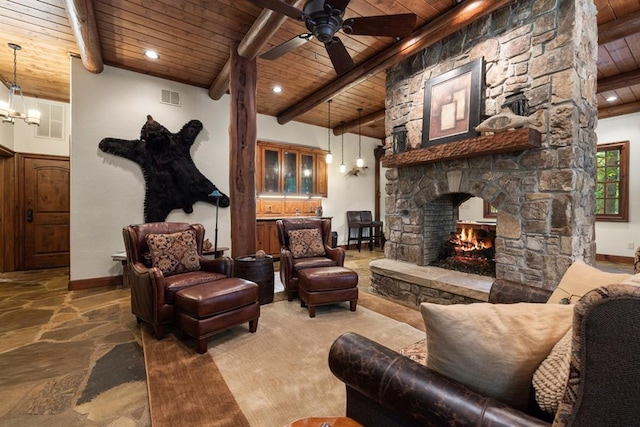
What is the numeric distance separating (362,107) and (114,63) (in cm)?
414

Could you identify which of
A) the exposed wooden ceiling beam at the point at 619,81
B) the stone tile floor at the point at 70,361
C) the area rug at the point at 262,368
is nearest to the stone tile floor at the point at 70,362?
the stone tile floor at the point at 70,361

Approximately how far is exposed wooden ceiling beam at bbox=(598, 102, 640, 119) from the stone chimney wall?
369 centimetres

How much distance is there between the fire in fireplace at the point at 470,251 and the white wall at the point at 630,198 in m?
3.80

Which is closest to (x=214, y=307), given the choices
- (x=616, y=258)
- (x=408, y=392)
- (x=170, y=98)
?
(x=408, y=392)

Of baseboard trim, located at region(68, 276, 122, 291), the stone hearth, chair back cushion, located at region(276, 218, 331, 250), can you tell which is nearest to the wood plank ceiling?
chair back cushion, located at region(276, 218, 331, 250)

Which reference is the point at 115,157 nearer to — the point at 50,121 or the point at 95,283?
the point at 95,283

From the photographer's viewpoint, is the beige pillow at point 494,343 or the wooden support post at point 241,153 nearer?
the beige pillow at point 494,343

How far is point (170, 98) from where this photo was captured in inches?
177

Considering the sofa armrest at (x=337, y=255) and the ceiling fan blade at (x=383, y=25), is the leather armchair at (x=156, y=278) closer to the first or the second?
the sofa armrest at (x=337, y=255)

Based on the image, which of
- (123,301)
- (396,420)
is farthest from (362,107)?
(396,420)

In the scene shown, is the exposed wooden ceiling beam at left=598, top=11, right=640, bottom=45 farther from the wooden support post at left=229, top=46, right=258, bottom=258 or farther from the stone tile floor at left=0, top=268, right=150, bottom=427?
the stone tile floor at left=0, top=268, right=150, bottom=427

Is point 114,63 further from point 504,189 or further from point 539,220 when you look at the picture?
point 539,220

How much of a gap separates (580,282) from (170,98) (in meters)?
5.25

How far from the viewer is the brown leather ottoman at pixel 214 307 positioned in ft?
7.14
